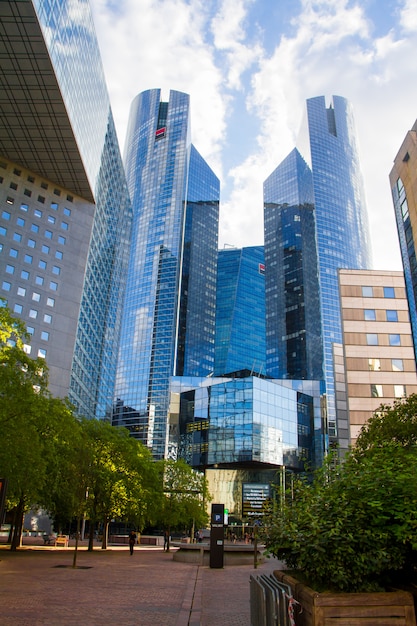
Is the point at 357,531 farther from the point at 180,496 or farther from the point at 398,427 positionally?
the point at 180,496

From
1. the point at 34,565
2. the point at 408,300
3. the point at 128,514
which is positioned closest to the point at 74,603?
the point at 34,565

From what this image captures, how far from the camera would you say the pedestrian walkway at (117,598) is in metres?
12.2

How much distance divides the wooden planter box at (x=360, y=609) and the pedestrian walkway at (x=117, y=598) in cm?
462

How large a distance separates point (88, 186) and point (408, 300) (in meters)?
61.9

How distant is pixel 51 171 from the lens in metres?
90.8

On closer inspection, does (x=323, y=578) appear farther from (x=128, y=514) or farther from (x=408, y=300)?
(x=408, y=300)

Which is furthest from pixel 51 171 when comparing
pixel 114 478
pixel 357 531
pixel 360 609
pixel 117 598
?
pixel 360 609

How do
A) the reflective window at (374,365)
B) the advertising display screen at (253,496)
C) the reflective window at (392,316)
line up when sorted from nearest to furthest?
the reflective window at (374,365), the reflective window at (392,316), the advertising display screen at (253,496)

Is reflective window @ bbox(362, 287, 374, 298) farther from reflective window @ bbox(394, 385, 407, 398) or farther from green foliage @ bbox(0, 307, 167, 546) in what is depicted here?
green foliage @ bbox(0, 307, 167, 546)

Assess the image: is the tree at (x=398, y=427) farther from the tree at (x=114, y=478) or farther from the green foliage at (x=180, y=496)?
the green foliage at (x=180, y=496)

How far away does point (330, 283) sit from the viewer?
566 ft

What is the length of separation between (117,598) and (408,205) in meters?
56.2

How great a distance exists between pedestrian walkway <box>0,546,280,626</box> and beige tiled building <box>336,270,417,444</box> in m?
39.4

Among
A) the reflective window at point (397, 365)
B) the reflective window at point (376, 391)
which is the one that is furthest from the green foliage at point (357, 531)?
the reflective window at point (397, 365)
